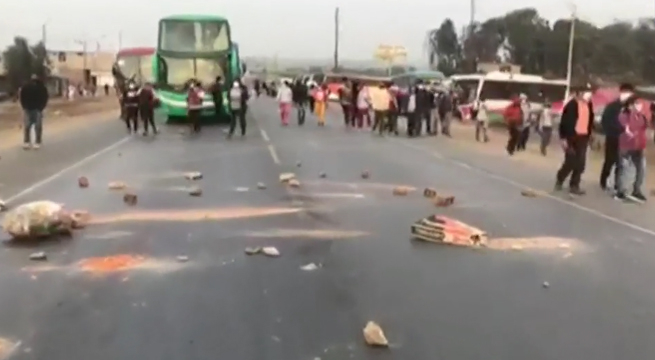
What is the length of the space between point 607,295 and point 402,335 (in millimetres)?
2538

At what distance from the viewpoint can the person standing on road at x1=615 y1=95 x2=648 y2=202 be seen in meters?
17.9

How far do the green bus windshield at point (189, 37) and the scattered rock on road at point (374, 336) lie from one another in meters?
31.9

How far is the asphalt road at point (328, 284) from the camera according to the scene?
7406 millimetres

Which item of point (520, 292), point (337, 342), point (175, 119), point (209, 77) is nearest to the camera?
point (337, 342)

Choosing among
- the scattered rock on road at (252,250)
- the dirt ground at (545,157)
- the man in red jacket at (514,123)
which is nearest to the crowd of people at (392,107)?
the dirt ground at (545,157)

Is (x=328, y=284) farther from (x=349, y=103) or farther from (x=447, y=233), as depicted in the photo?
(x=349, y=103)

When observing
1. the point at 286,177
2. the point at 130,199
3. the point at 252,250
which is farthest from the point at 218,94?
the point at 252,250

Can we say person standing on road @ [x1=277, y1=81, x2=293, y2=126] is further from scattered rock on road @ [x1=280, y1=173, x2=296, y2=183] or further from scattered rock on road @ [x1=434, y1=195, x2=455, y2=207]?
scattered rock on road @ [x1=434, y1=195, x2=455, y2=207]

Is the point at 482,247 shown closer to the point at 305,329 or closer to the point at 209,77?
the point at 305,329

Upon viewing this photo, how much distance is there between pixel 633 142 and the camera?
1788 cm

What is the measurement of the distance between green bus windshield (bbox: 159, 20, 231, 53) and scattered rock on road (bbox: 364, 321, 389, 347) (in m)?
31.9

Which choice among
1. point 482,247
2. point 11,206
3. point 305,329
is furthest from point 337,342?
point 11,206

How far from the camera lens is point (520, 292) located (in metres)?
9.38

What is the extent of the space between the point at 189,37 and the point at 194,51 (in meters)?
0.51
